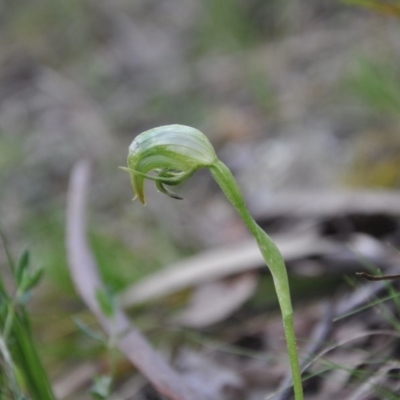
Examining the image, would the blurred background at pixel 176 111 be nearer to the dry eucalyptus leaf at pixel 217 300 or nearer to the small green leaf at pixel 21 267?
the dry eucalyptus leaf at pixel 217 300

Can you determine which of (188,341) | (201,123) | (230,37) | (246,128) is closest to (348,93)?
(246,128)

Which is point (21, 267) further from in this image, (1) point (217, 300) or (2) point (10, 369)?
(1) point (217, 300)

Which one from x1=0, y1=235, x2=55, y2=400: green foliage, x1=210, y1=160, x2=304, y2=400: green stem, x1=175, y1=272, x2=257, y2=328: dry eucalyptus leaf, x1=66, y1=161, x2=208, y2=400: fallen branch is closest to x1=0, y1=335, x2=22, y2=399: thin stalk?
x1=0, y1=235, x2=55, y2=400: green foliage

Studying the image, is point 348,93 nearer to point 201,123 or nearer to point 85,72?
point 201,123

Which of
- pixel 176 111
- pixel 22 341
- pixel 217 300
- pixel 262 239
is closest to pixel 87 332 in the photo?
pixel 22 341

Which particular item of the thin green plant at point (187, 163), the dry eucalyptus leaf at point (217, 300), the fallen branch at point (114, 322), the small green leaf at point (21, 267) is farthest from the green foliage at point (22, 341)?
the dry eucalyptus leaf at point (217, 300)

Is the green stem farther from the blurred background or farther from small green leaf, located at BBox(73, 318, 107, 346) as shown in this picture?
the blurred background
